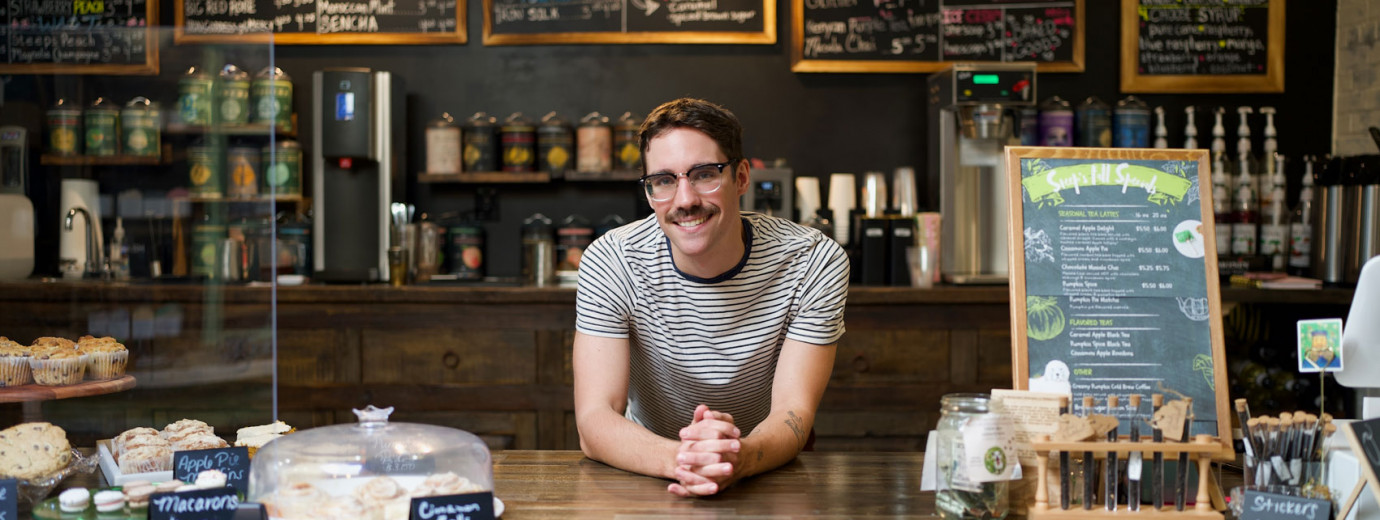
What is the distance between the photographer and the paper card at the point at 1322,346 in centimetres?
143

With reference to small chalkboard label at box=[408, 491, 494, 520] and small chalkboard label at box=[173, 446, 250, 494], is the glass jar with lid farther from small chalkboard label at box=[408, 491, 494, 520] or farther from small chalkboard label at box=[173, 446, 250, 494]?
small chalkboard label at box=[173, 446, 250, 494]

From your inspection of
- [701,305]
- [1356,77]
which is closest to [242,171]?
[701,305]

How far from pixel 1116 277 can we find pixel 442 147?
3.06m

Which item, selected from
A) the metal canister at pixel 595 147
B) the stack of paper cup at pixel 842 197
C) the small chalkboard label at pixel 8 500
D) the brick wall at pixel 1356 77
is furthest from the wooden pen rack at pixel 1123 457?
the brick wall at pixel 1356 77

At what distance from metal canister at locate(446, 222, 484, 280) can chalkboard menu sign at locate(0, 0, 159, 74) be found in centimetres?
224

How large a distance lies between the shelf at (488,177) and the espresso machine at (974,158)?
1.53 meters

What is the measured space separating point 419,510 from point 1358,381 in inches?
50.8

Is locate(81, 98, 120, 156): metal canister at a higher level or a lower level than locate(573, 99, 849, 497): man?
higher

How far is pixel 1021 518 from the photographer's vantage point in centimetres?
140

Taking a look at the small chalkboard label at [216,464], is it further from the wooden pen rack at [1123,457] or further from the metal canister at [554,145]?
the metal canister at [554,145]

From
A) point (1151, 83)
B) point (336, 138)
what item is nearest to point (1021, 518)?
point (336, 138)

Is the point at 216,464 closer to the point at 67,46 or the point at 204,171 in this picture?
the point at 204,171

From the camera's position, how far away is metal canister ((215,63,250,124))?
1.84 m

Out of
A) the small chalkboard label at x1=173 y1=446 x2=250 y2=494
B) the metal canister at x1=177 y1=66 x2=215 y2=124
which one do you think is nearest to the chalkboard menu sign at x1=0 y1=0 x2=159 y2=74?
the metal canister at x1=177 y1=66 x2=215 y2=124
